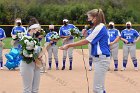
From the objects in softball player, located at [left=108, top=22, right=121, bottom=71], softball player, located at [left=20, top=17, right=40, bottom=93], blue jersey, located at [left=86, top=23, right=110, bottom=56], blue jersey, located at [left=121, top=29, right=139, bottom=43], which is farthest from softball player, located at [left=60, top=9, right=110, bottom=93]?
blue jersey, located at [left=121, top=29, right=139, bottom=43]

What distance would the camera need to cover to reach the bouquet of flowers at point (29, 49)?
8758mm

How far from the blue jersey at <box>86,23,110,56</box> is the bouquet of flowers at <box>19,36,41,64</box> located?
1357mm

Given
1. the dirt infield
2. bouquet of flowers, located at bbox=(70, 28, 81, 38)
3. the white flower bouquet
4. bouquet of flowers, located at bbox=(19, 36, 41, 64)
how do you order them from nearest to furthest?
1. bouquet of flowers, located at bbox=(19, 36, 41, 64)
2. the dirt infield
3. bouquet of flowers, located at bbox=(70, 28, 81, 38)
4. the white flower bouquet

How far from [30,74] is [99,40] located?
1766 millimetres

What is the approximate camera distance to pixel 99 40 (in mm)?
8164

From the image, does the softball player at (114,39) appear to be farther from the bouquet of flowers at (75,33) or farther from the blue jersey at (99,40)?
the blue jersey at (99,40)

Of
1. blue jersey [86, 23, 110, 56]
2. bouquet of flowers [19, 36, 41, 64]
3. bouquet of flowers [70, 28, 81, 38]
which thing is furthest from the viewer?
bouquet of flowers [70, 28, 81, 38]

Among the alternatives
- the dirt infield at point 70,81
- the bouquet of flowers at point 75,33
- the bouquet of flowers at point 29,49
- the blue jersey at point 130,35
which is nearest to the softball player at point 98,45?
the bouquet of flowers at point 29,49

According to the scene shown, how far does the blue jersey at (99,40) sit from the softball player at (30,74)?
148 centimetres

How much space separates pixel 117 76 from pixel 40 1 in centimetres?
5735

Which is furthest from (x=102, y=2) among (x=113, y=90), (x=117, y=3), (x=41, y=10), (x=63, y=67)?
(x=113, y=90)

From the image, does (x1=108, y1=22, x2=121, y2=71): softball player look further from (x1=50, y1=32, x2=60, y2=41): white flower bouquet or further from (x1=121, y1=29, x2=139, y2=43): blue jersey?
(x1=50, y1=32, x2=60, y2=41): white flower bouquet

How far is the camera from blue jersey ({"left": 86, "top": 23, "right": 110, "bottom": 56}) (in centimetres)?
810

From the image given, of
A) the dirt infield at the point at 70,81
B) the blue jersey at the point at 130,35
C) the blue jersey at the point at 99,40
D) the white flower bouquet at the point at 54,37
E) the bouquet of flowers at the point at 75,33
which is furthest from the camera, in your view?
the blue jersey at the point at 130,35
